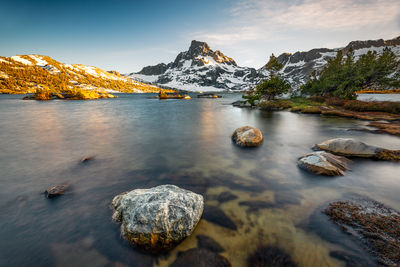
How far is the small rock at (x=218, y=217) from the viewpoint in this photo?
451 centimetres

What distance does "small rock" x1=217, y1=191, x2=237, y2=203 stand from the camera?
18.1ft

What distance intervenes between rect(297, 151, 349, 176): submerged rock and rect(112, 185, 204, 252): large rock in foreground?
20.0 ft

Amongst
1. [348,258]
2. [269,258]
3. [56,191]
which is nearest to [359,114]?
[348,258]

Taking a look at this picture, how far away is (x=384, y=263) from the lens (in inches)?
128

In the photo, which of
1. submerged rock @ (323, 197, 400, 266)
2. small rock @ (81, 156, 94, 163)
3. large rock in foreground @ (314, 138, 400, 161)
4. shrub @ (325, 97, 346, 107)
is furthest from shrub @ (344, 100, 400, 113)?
small rock @ (81, 156, 94, 163)

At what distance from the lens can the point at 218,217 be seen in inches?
187

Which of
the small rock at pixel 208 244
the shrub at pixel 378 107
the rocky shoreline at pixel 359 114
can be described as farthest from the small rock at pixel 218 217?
the shrub at pixel 378 107

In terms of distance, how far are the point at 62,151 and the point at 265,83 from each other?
44.6 meters

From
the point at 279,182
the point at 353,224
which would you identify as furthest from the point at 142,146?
the point at 353,224

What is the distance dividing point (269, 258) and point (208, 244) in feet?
4.85

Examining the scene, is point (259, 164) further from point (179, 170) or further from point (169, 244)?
point (169, 244)

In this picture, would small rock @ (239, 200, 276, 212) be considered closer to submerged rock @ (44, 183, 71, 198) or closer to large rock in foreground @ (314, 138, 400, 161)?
large rock in foreground @ (314, 138, 400, 161)

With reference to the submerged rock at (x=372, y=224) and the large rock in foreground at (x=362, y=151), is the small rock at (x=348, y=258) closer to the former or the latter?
the submerged rock at (x=372, y=224)

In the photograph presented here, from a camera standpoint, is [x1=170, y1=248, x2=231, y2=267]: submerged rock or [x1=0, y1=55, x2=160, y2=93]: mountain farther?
[x1=0, y1=55, x2=160, y2=93]: mountain
